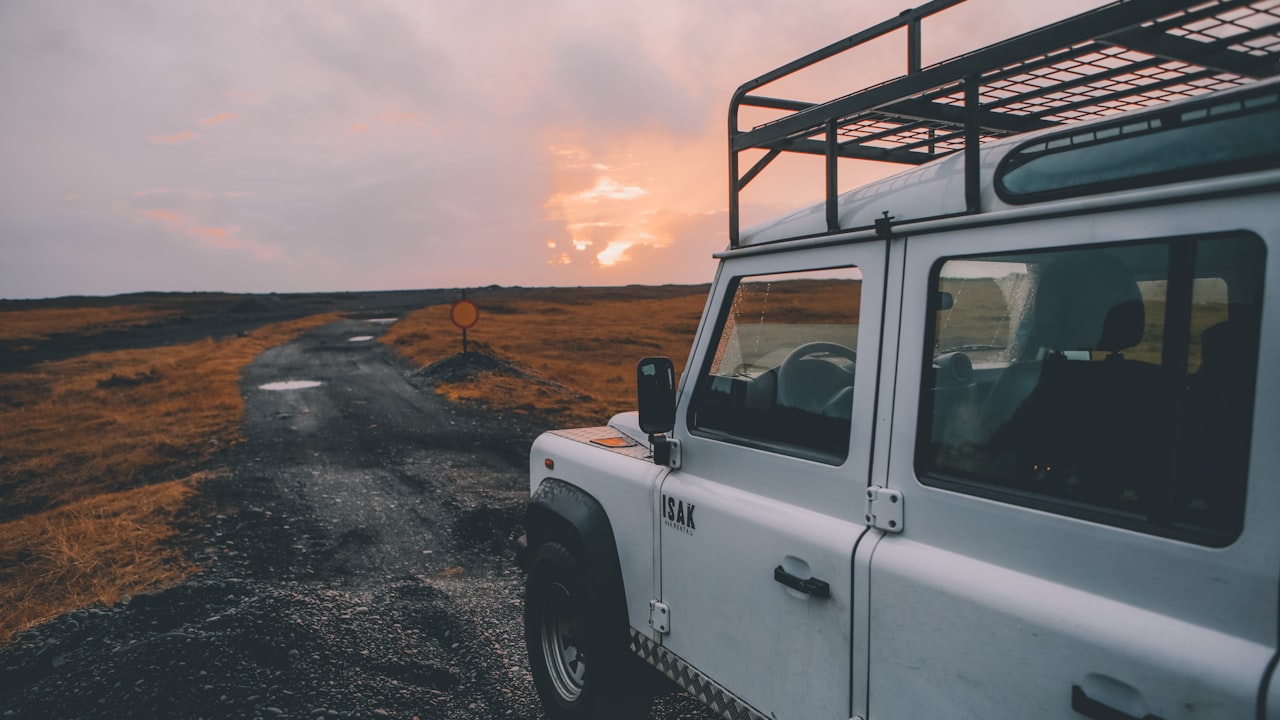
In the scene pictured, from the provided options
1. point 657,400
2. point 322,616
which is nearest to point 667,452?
point 657,400

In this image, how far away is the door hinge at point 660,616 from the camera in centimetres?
272

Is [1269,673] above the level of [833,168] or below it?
below

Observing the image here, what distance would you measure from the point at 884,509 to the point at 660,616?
45.9 inches

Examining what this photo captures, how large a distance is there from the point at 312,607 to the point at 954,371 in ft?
15.3

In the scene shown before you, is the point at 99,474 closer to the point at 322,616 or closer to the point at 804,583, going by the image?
the point at 322,616

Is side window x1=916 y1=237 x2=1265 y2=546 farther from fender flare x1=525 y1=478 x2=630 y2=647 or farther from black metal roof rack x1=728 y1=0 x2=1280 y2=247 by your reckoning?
fender flare x1=525 y1=478 x2=630 y2=647

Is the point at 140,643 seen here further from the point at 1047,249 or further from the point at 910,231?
the point at 1047,249

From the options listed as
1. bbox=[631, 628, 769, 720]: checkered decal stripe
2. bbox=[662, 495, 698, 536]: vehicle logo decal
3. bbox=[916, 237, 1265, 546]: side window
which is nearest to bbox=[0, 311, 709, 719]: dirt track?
bbox=[631, 628, 769, 720]: checkered decal stripe

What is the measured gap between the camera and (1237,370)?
1398 millimetres

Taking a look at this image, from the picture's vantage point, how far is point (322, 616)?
482 centimetres

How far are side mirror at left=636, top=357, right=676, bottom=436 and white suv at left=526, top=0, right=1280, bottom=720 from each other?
0.01m

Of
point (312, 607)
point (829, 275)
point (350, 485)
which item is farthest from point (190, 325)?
point (829, 275)

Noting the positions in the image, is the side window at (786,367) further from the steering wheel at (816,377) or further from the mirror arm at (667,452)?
the mirror arm at (667,452)

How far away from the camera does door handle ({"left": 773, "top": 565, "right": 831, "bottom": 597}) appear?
200 centimetres
